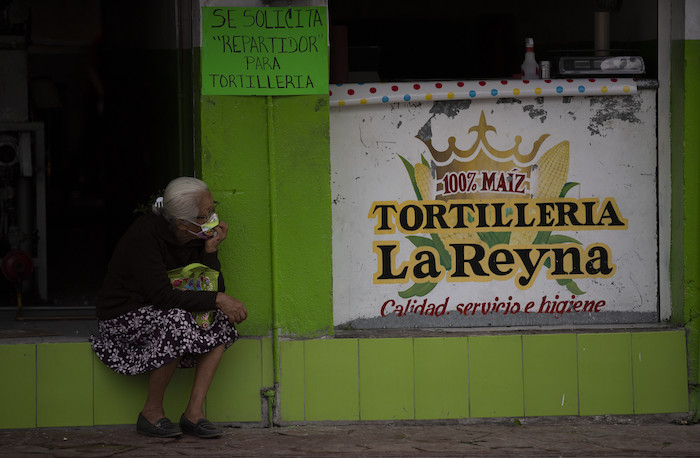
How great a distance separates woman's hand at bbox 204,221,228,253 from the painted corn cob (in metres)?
1.67

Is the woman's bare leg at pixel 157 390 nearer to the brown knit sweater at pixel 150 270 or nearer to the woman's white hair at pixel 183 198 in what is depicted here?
the brown knit sweater at pixel 150 270

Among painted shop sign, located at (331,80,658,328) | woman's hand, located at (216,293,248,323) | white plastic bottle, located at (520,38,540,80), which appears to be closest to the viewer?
woman's hand, located at (216,293,248,323)

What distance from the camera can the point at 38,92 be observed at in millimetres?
8531

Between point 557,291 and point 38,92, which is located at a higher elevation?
point 38,92

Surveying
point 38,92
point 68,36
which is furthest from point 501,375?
point 68,36

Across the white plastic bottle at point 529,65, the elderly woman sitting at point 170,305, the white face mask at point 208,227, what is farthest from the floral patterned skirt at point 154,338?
the white plastic bottle at point 529,65

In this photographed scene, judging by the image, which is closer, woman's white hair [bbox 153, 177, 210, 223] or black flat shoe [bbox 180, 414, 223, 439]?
woman's white hair [bbox 153, 177, 210, 223]

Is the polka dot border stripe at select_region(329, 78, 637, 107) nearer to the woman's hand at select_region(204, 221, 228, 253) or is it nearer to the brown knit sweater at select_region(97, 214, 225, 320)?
the woman's hand at select_region(204, 221, 228, 253)

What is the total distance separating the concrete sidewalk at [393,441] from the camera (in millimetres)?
4633

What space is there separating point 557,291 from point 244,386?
6.13 ft

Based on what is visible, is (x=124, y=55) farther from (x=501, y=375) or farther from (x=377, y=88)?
(x=501, y=375)

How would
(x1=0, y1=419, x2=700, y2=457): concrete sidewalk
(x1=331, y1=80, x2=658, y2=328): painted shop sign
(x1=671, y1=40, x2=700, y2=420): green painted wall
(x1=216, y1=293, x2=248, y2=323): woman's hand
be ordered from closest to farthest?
(x1=0, y1=419, x2=700, y2=457): concrete sidewalk → (x1=216, y1=293, x2=248, y2=323): woman's hand → (x1=671, y1=40, x2=700, y2=420): green painted wall → (x1=331, y1=80, x2=658, y2=328): painted shop sign

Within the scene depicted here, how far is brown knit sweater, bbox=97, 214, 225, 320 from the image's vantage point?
184 inches

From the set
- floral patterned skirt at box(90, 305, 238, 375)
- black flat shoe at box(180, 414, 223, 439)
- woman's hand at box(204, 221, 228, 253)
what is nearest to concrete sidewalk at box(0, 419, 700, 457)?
black flat shoe at box(180, 414, 223, 439)
